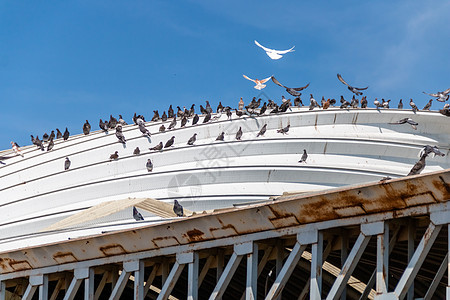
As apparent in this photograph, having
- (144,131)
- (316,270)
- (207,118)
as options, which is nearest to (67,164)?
(144,131)

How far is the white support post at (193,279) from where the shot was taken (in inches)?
1127

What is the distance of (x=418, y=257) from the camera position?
76.6ft

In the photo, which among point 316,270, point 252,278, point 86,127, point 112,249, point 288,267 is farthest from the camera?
point 86,127

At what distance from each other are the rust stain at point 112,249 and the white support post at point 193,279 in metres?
2.65

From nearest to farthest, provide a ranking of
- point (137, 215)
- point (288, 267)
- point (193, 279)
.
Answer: point (288, 267)
point (193, 279)
point (137, 215)

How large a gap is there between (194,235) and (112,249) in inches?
129

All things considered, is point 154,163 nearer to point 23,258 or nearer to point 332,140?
point 332,140

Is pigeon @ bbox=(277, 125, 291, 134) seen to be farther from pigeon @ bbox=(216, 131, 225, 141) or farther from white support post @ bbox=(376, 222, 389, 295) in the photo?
white support post @ bbox=(376, 222, 389, 295)

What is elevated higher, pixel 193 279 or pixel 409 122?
pixel 409 122

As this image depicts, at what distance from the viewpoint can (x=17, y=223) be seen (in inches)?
2542

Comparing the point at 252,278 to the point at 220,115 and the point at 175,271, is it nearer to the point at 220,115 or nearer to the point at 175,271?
the point at 175,271

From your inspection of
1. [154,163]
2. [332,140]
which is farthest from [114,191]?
[332,140]

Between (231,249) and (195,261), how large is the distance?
1046 mm

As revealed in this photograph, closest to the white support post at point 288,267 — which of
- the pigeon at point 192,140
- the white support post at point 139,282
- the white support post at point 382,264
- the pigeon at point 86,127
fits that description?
the white support post at point 382,264
